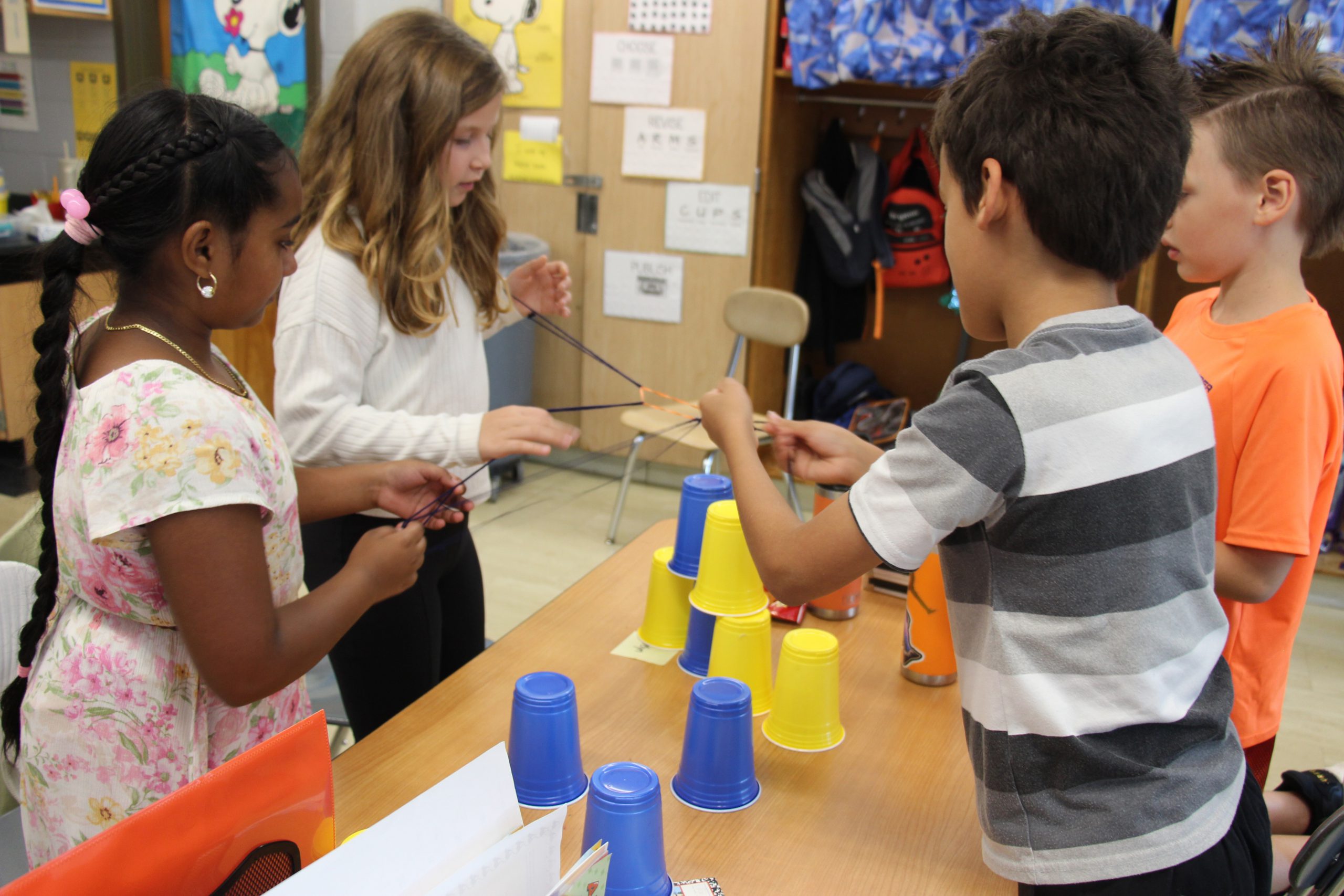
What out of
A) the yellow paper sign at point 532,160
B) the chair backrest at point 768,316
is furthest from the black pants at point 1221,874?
the yellow paper sign at point 532,160

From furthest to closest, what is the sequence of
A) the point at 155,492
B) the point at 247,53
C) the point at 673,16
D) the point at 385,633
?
the point at 247,53 → the point at 673,16 → the point at 385,633 → the point at 155,492

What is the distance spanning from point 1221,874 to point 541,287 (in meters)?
1.36

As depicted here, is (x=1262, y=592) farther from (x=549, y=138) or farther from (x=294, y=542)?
(x=549, y=138)

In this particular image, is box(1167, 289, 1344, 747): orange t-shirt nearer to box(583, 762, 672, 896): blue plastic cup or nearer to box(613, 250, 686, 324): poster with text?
box(583, 762, 672, 896): blue plastic cup

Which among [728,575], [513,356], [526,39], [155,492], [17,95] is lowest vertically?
[513,356]

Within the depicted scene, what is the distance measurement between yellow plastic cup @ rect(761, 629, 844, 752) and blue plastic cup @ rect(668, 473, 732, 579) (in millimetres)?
213

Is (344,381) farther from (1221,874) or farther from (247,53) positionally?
(247,53)

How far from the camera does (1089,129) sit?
0.76 m

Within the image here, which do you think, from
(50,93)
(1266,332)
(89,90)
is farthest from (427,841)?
(50,93)

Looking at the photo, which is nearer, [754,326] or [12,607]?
[12,607]

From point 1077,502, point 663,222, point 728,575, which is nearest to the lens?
point 1077,502

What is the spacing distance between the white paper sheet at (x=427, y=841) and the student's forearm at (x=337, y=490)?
0.72 m

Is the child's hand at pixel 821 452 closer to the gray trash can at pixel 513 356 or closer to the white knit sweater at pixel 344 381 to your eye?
the white knit sweater at pixel 344 381

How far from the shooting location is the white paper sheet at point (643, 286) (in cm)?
388
